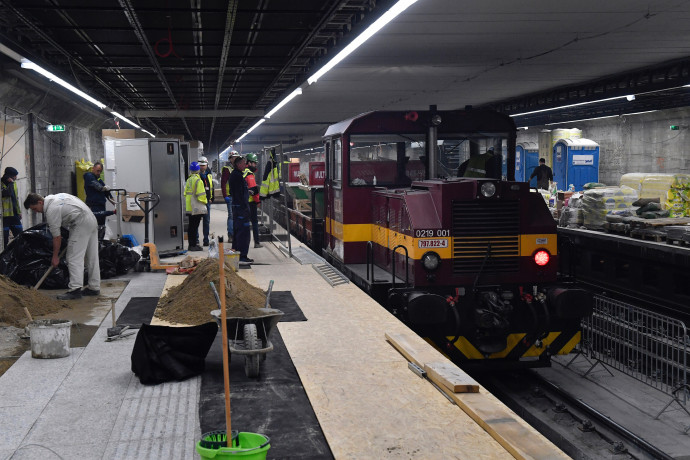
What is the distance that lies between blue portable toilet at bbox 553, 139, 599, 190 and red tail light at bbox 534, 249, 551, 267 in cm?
2064

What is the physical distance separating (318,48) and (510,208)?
560 cm

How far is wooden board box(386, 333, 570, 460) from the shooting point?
4.29m

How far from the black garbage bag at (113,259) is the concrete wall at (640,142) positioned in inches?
783

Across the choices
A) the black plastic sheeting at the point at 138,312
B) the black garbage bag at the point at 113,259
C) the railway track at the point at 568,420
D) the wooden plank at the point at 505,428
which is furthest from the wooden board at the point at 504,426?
the black garbage bag at the point at 113,259

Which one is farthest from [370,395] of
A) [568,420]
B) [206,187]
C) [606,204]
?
[206,187]

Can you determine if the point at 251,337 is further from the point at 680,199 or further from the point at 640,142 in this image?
the point at 640,142

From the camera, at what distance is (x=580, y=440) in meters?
7.12

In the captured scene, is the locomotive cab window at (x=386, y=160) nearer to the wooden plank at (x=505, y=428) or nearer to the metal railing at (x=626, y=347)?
the metal railing at (x=626, y=347)

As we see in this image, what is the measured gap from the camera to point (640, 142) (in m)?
28.0

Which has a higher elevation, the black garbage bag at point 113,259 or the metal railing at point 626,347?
the black garbage bag at point 113,259

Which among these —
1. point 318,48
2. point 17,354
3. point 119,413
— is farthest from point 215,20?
point 119,413

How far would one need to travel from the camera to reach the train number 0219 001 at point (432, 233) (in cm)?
805

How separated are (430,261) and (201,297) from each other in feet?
8.66

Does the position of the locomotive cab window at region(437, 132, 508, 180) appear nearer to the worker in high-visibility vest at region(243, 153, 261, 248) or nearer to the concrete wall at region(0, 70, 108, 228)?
the worker in high-visibility vest at region(243, 153, 261, 248)
